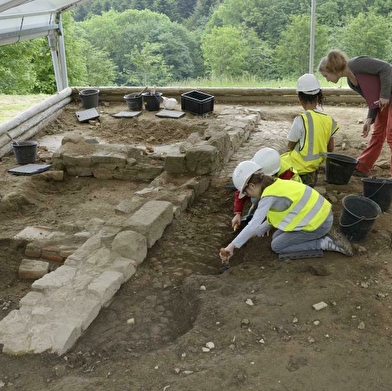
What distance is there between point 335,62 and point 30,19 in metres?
7.09

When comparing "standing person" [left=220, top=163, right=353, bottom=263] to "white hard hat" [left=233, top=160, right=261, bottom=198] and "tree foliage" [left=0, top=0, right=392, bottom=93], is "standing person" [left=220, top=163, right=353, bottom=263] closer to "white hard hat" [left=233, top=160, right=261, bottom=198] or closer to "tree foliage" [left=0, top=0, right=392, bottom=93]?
"white hard hat" [left=233, top=160, right=261, bottom=198]

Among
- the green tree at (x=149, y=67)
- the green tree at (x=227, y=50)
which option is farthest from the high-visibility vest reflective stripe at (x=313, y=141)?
the green tree at (x=149, y=67)

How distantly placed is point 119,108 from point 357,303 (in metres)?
8.68

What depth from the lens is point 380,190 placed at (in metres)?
4.78

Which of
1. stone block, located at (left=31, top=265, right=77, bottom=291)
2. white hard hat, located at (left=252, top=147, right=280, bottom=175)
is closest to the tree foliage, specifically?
stone block, located at (left=31, top=265, right=77, bottom=291)

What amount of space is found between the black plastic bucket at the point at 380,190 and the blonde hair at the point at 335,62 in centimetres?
133

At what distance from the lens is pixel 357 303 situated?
3.26 metres

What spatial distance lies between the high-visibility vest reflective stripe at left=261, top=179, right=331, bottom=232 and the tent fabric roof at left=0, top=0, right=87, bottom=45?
5757 millimetres

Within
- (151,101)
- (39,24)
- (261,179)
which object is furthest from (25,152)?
(261,179)

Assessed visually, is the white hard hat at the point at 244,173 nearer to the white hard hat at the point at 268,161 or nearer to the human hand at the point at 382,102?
the white hard hat at the point at 268,161

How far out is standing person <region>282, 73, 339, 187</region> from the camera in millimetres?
4805

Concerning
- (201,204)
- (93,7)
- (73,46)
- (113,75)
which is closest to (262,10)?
(113,75)

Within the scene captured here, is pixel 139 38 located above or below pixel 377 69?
below

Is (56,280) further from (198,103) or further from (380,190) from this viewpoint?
(198,103)
